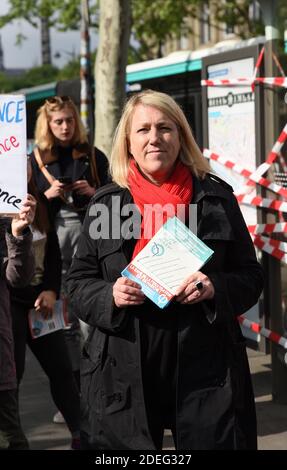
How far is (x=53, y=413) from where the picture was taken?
233 inches

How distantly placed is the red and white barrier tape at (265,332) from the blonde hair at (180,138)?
271 centimetres

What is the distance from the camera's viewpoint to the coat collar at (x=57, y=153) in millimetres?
5734

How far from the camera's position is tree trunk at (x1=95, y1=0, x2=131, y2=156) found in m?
8.53

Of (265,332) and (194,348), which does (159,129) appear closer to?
(194,348)

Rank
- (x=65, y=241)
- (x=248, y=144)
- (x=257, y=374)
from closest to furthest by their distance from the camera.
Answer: (x=65, y=241) < (x=248, y=144) < (x=257, y=374)

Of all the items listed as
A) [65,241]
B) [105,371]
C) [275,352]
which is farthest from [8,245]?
[275,352]

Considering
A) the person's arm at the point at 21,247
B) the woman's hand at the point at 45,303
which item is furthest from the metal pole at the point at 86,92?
the person's arm at the point at 21,247

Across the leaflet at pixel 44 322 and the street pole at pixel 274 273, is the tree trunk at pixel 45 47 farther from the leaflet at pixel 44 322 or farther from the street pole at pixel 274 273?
the leaflet at pixel 44 322

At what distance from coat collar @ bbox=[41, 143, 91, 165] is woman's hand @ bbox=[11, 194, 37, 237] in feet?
7.22

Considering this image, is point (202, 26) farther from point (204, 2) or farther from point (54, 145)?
point (54, 145)

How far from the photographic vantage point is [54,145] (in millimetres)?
5754

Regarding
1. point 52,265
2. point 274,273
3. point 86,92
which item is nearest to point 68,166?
point 52,265
